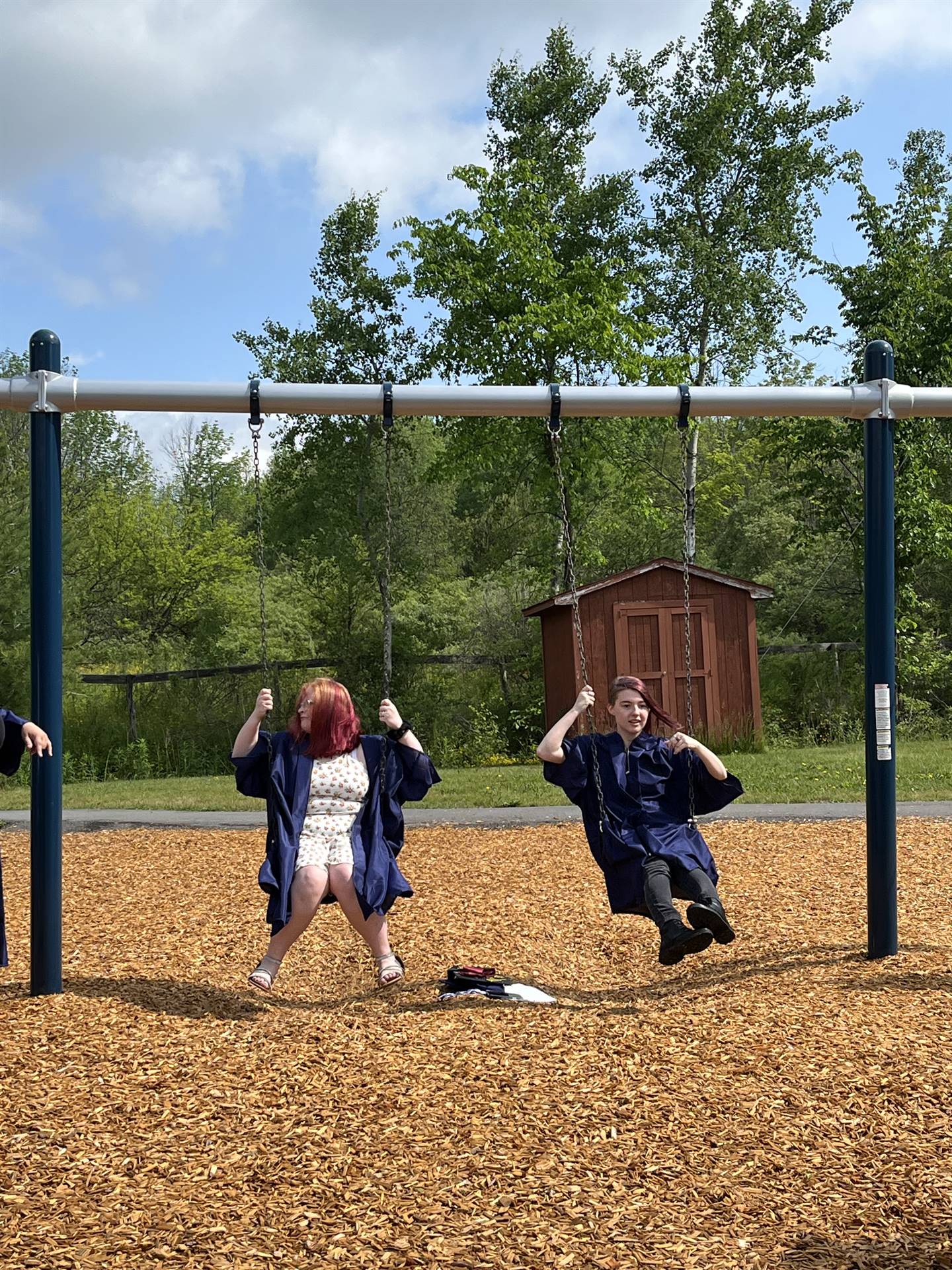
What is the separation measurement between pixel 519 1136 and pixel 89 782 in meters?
16.2

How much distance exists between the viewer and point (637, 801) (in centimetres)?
561

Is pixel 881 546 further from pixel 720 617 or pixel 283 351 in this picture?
pixel 283 351

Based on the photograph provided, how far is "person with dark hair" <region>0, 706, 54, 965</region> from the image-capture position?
4.96 meters

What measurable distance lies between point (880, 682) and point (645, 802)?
1.18 meters

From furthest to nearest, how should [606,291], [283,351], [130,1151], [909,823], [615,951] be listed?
[283,351] → [606,291] → [909,823] → [615,951] → [130,1151]

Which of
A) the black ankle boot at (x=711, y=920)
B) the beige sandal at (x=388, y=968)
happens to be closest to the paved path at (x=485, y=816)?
the beige sandal at (x=388, y=968)

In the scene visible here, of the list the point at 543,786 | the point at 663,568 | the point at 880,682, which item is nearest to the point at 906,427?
the point at 663,568

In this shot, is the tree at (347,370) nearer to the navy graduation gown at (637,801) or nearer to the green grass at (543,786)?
the green grass at (543,786)

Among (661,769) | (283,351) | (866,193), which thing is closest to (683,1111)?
(661,769)

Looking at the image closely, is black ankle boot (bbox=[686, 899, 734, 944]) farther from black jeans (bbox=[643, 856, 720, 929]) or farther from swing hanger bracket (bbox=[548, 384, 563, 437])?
swing hanger bracket (bbox=[548, 384, 563, 437])

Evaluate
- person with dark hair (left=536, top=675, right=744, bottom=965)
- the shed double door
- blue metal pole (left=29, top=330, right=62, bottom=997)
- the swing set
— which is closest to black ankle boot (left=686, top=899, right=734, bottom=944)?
person with dark hair (left=536, top=675, right=744, bottom=965)

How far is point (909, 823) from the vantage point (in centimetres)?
1069

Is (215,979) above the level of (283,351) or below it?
below

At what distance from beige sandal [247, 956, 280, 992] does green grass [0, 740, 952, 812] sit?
26.3ft
